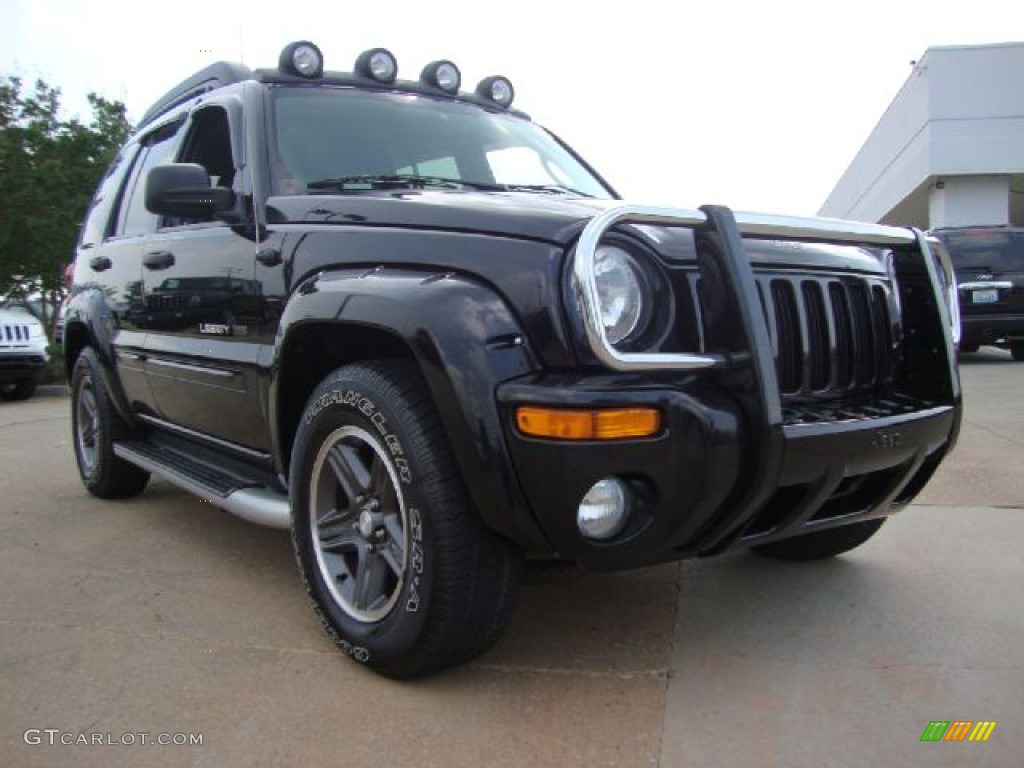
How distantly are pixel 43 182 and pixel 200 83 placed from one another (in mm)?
11073

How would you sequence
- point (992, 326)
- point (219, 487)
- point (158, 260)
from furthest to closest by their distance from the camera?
point (992, 326) → point (158, 260) → point (219, 487)

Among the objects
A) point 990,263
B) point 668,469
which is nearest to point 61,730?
point 668,469

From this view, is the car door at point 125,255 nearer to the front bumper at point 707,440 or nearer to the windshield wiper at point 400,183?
the windshield wiper at point 400,183

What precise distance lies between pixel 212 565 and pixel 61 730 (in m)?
1.36

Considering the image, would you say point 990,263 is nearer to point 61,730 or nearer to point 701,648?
point 701,648

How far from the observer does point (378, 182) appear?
316 centimetres

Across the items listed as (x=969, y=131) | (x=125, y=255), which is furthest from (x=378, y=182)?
(x=969, y=131)

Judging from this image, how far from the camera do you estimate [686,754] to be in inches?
84.2

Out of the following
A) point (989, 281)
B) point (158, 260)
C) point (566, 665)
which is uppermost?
point (158, 260)

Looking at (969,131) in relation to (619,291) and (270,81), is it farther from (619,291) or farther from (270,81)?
(619,291)

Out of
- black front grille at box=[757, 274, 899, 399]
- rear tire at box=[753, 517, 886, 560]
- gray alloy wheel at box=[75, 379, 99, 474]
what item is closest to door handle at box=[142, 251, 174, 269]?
gray alloy wheel at box=[75, 379, 99, 474]

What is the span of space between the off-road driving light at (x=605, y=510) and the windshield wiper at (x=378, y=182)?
57.4 inches

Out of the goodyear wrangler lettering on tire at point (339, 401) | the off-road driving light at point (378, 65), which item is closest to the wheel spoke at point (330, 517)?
the goodyear wrangler lettering on tire at point (339, 401)

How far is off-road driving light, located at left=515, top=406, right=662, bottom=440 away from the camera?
2.04 metres
